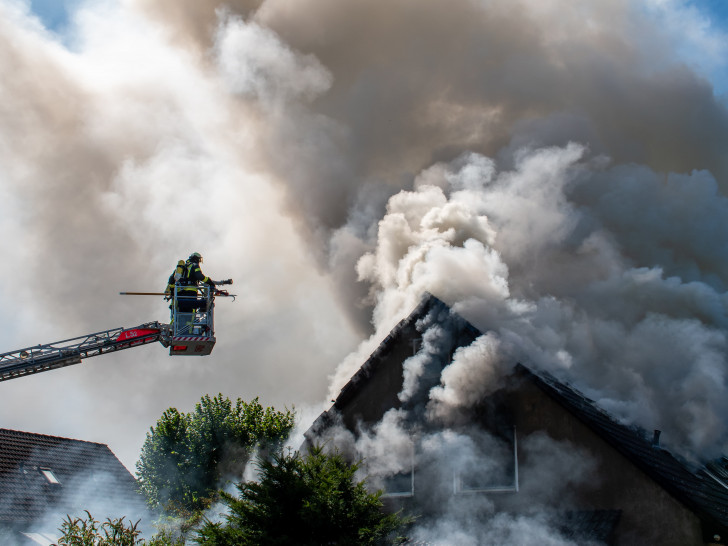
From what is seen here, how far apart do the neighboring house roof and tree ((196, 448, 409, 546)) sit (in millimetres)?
3762

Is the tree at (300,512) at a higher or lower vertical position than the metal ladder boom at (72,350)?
lower

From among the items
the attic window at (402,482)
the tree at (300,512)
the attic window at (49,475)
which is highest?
the attic window at (49,475)

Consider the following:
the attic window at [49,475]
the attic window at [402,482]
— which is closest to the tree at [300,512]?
the attic window at [402,482]

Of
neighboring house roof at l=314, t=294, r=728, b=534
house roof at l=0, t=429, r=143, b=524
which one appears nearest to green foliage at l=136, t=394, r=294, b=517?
house roof at l=0, t=429, r=143, b=524

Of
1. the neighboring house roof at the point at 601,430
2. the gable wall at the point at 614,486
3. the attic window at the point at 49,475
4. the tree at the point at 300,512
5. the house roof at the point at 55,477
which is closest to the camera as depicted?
the tree at the point at 300,512

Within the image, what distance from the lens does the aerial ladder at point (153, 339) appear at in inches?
638

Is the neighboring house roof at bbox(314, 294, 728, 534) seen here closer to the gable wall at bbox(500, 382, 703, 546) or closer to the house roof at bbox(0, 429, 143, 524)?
the gable wall at bbox(500, 382, 703, 546)

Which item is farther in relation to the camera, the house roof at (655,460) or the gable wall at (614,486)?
the house roof at (655,460)

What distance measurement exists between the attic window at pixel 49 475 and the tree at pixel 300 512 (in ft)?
47.8

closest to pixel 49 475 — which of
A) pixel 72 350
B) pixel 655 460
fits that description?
pixel 72 350

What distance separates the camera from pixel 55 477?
86.7 ft

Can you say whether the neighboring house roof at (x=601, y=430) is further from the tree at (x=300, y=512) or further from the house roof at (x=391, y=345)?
the tree at (x=300, y=512)

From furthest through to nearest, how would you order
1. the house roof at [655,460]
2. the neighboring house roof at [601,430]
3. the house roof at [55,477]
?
the house roof at [55,477] → the neighboring house roof at [601,430] → the house roof at [655,460]

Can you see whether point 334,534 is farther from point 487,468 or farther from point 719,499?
point 719,499
